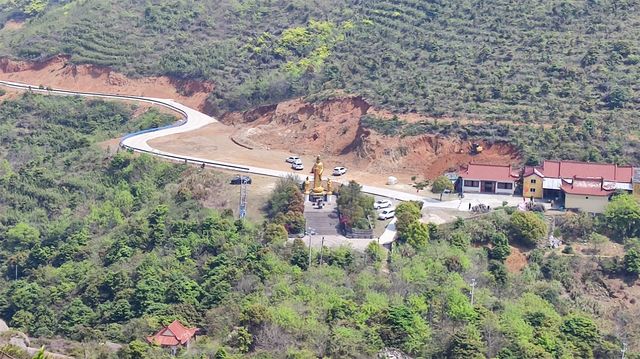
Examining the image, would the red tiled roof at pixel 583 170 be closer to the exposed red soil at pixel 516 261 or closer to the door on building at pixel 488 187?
the door on building at pixel 488 187

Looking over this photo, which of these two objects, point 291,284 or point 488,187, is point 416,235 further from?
point 488,187

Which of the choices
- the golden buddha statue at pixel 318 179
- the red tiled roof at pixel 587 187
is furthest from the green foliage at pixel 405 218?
the red tiled roof at pixel 587 187

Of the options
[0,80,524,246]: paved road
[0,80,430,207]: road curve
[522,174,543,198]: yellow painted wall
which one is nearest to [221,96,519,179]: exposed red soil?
[0,80,430,207]: road curve

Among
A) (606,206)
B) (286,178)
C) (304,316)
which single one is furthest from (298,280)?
(606,206)

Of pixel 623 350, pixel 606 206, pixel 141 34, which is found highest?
pixel 141 34

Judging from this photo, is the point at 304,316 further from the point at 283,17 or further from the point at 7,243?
the point at 283,17

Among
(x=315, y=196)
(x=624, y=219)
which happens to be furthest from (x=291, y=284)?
(x=624, y=219)

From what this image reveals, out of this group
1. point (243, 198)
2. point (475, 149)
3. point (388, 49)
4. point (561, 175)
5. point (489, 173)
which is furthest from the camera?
point (388, 49)
